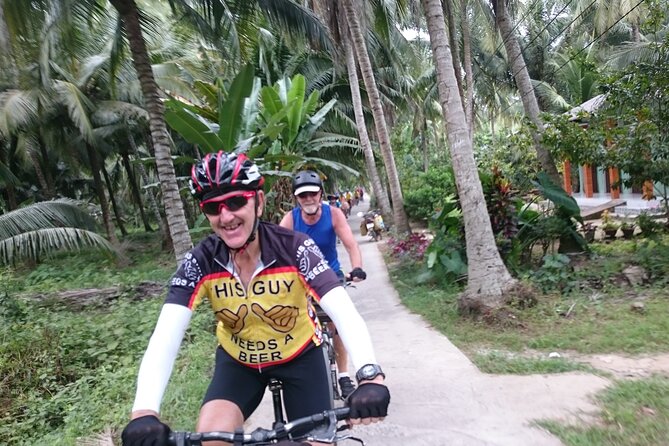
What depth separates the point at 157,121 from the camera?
6.79 metres

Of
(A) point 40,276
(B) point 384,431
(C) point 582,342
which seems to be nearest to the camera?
(B) point 384,431

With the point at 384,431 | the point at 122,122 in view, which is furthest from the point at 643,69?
the point at 122,122

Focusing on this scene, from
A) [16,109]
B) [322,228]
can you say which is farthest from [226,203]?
[16,109]

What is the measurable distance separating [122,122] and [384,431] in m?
17.0

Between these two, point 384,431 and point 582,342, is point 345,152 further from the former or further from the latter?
point 384,431

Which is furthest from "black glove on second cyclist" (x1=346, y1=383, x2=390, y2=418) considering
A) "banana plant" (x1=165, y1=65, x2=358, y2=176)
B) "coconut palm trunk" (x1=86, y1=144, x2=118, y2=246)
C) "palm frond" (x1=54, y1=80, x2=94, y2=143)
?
"coconut palm trunk" (x1=86, y1=144, x2=118, y2=246)

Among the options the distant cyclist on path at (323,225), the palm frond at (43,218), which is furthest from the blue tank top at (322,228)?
the palm frond at (43,218)

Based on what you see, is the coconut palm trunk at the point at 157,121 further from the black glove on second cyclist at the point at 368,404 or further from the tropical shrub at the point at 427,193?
the tropical shrub at the point at 427,193

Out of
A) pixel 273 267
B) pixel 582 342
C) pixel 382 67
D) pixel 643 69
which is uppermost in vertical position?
pixel 382 67

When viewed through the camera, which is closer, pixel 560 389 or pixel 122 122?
pixel 560 389

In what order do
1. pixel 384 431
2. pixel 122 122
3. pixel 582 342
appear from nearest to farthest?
pixel 384 431, pixel 582 342, pixel 122 122

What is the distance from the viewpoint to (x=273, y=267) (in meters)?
2.30

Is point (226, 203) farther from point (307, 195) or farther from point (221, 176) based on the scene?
point (307, 195)

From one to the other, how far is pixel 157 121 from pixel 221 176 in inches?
202
